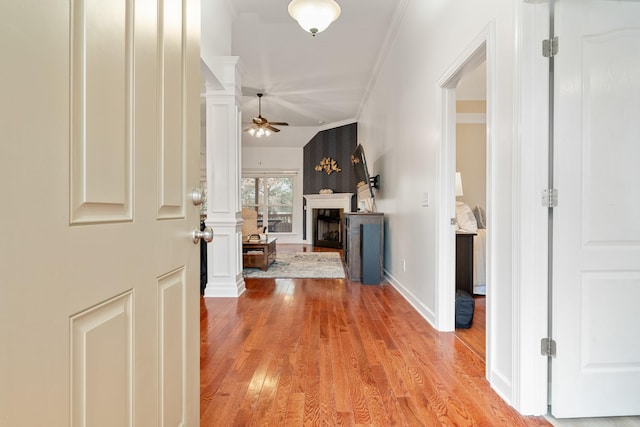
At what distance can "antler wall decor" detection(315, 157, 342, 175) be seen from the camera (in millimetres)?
8805

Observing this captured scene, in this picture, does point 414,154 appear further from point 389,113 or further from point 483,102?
point 483,102

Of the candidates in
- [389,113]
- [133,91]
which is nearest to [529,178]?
[133,91]

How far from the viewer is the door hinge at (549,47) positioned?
5.05ft

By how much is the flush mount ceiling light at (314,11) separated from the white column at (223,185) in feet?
4.00

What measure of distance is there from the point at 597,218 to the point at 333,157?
749 cm

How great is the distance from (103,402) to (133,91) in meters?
0.70

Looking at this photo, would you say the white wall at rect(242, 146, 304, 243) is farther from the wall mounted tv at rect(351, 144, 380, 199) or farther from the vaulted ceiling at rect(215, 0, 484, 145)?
the wall mounted tv at rect(351, 144, 380, 199)

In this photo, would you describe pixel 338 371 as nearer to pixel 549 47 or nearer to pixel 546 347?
pixel 546 347

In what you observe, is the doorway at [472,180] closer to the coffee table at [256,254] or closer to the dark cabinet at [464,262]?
the dark cabinet at [464,262]

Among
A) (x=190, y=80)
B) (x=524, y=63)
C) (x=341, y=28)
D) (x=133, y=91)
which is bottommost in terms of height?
(x=133, y=91)

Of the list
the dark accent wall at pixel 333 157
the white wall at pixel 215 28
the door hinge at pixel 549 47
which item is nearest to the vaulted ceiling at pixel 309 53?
the white wall at pixel 215 28

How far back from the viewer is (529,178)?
155cm

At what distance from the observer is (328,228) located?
29.4ft

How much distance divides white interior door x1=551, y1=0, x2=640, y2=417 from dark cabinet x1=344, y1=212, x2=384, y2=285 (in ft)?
9.20
